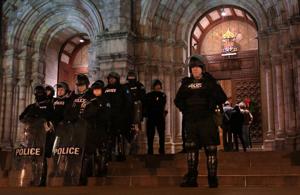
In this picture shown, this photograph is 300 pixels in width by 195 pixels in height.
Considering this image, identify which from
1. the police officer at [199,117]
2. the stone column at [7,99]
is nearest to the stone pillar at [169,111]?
the stone column at [7,99]

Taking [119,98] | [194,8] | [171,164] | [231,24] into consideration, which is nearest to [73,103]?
[119,98]

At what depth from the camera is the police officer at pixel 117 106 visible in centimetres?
828

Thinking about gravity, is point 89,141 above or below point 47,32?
below

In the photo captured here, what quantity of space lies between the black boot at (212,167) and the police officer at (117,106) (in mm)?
2649

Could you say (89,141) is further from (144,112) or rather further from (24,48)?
(24,48)

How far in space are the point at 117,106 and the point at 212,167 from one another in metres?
2.96

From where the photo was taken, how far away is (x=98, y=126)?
737cm

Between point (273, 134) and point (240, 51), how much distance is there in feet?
13.2

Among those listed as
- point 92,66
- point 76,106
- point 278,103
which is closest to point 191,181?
point 76,106

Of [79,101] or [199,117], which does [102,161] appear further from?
[199,117]

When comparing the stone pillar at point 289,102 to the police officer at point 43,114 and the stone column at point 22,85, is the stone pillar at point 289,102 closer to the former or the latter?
the police officer at point 43,114

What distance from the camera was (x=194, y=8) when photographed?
14.8m

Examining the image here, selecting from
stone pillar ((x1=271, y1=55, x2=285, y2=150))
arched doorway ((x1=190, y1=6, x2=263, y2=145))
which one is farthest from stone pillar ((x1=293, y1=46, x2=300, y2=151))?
arched doorway ((x1=190, y1=6, x2=263, y2=145))

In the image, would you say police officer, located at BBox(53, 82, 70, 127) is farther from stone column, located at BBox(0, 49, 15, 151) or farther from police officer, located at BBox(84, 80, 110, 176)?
stone column, located at BBox(0, 49, 15, 151)
